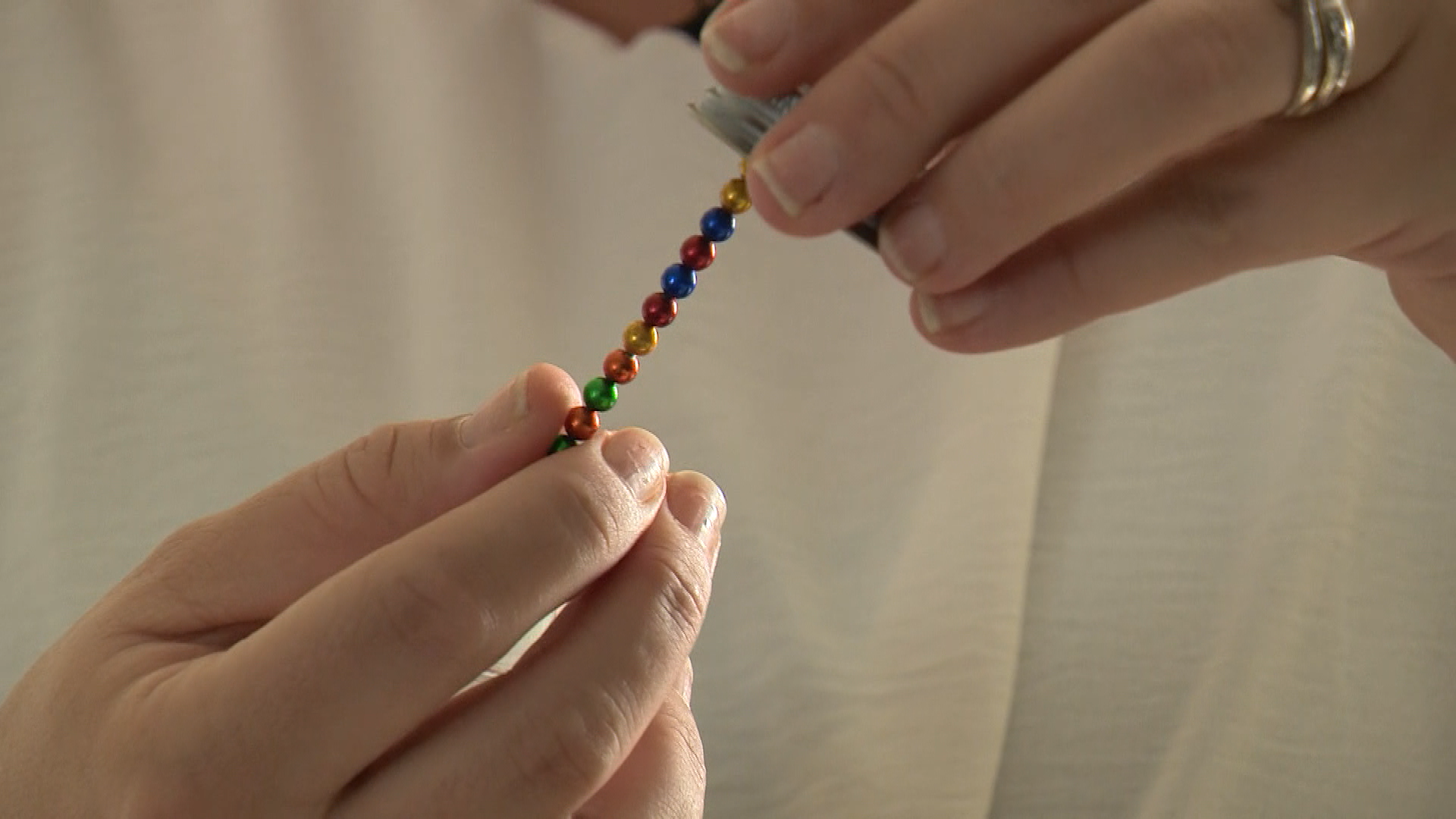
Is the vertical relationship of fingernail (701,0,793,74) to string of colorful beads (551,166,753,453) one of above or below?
above

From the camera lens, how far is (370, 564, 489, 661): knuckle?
533 millimetres

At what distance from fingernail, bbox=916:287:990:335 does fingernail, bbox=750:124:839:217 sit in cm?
9

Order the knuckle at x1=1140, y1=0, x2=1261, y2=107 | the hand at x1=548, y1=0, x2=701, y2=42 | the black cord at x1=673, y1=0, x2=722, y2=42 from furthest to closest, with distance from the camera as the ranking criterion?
the hand at x1=548, y1=0, x2=701, y2=42 → the black cord at x1=673, y1=0, x2=722, y2=42 → the knuckle at x1=1140, y1=0, x2=1261, y2=107

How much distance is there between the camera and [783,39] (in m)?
0.53

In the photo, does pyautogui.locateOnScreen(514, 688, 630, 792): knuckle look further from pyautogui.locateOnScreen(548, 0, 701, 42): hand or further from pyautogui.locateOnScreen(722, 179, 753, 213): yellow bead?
pyautogui.locateOnScreen(548, 0, 701, 42): hand

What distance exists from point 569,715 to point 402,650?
0.09m

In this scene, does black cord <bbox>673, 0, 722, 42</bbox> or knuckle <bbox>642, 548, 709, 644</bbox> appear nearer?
knuckle <bbox>642, 548, 709, 644</bbox>

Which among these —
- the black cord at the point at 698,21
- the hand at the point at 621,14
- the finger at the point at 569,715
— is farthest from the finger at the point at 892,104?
the hand at the point at 621,14

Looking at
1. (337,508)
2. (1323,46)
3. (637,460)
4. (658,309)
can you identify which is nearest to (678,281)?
(658,309)

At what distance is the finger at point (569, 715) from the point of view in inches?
21.2

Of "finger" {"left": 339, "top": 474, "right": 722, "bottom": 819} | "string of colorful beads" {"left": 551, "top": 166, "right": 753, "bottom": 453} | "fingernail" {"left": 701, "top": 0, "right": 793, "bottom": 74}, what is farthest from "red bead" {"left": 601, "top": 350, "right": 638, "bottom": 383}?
"fingernail" {"left": 701, "top": 0, "right": 793, "bottom": 74}

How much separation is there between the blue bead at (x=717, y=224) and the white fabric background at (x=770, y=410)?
0.35 meters

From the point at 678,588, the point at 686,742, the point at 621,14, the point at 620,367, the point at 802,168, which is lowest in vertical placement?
the point at 686,742

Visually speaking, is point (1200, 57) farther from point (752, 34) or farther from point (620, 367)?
point (620, 367)
